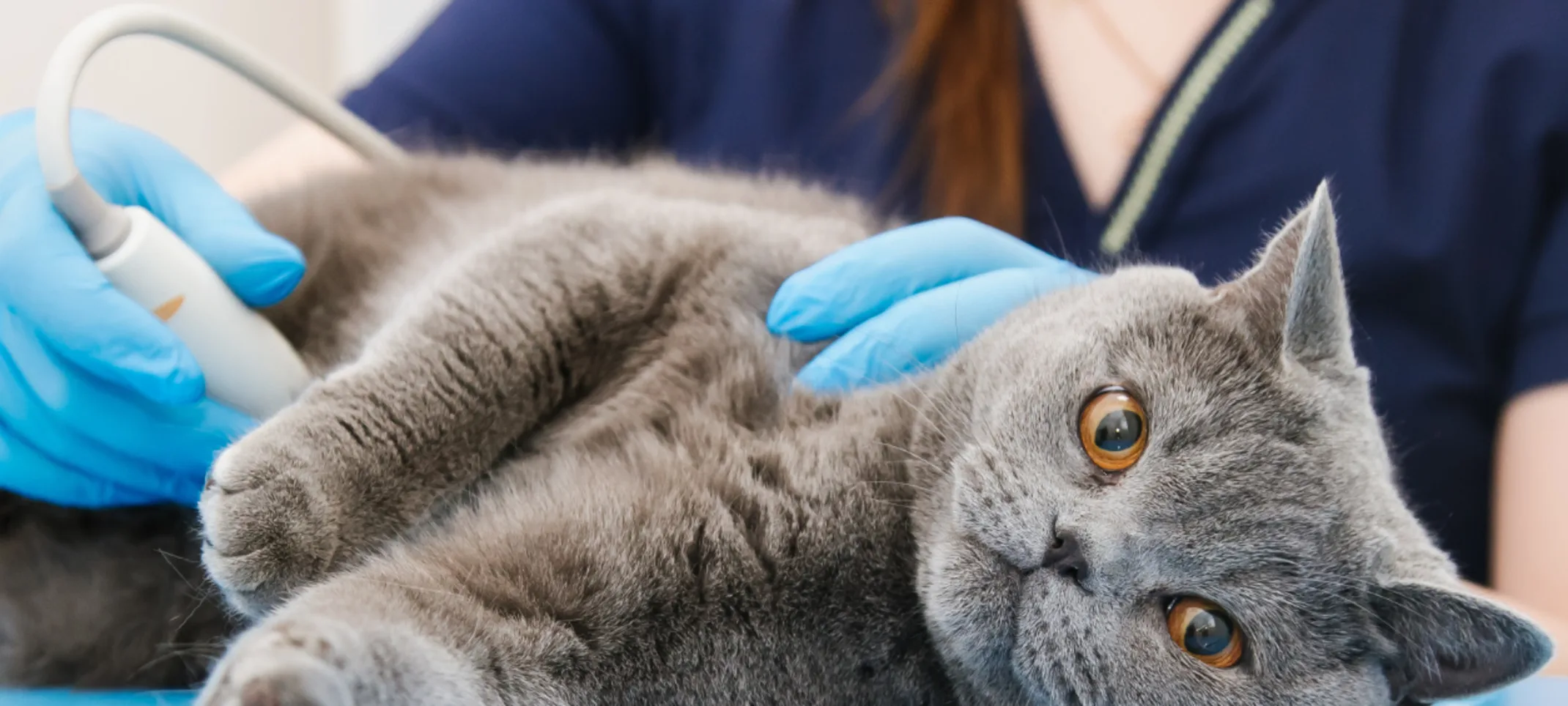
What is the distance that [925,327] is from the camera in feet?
3.04

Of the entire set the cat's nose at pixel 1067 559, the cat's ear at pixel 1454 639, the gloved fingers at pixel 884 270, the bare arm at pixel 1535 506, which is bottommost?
the bare arm at pixel 1535 506

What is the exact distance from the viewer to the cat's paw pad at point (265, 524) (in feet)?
2.36

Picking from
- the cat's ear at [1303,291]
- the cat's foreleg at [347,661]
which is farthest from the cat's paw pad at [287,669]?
the cat's ear at [1303,291]

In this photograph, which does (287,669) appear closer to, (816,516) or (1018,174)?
(816,516)

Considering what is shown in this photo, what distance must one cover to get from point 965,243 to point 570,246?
39 cm

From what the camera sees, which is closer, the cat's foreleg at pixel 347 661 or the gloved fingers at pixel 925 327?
the cat's foreleg at pixel 347 661

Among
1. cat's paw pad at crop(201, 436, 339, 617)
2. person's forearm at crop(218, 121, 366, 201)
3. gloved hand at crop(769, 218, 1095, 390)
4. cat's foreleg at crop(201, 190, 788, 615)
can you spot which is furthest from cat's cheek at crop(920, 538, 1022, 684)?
person's forearm at crop(218, 121, 366, 201)

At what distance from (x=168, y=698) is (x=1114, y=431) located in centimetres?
75

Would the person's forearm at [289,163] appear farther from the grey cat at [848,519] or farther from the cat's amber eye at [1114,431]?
the cat's amber eye at [1114,431]

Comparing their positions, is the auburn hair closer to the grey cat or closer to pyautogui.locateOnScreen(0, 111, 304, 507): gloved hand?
the grey cat

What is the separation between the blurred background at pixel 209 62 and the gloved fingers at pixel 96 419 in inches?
33.0

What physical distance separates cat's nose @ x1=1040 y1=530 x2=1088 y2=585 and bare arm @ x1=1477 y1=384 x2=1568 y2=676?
2.16 feet

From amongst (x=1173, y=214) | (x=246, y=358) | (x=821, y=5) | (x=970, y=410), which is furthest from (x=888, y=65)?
(x=246, y=358)

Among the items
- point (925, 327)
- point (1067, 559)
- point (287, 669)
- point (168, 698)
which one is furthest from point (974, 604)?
point (168, 698)
